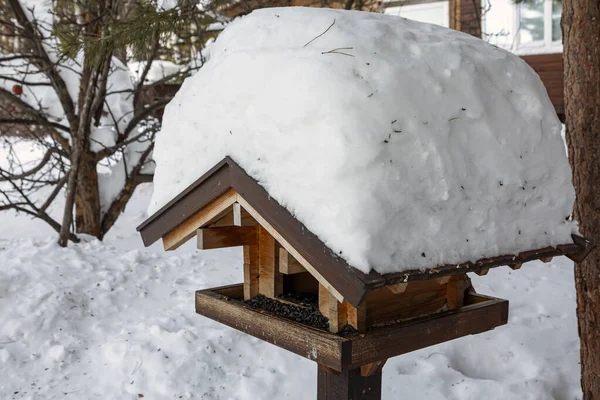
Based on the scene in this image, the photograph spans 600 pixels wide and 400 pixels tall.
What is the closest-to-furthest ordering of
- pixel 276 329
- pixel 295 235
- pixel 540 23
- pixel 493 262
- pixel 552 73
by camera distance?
pixel 295 235
pixel 493 262
pixel 276 329
pixel 552 73
pixel 540 23

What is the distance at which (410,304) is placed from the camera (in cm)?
217

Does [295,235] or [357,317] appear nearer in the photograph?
[295,235]

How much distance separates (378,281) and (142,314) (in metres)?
3.54

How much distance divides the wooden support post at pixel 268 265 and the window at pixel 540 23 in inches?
404

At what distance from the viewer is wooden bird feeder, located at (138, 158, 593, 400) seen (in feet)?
5.32

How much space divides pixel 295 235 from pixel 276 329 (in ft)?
1.76

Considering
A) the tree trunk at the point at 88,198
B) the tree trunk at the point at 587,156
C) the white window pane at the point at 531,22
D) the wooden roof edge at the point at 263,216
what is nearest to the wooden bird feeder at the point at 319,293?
the wooden roof edge at the point at 263,216

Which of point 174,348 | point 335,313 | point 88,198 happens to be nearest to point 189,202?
point 335,313

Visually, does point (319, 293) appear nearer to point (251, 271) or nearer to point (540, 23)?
point (251, 271)

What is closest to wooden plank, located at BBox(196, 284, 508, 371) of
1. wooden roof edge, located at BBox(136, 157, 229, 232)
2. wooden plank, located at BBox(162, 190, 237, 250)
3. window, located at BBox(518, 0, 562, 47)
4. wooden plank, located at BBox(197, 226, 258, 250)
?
wooden plank, located at BBox(197, 226, 258, 250)

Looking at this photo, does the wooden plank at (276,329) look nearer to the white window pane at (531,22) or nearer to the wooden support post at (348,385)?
the wooden support post at (348,385)

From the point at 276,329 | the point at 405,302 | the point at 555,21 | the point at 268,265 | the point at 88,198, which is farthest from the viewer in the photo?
the point at 555,21

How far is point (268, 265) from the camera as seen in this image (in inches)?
89.3

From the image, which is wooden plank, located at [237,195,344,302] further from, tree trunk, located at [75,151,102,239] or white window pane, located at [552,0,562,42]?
white window pane, located at [552,0,562,42]
